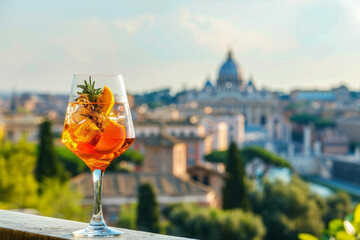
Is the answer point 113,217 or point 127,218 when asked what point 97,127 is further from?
point 113,217

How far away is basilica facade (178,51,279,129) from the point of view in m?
54.3

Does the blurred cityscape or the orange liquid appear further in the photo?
the blurred cityscape

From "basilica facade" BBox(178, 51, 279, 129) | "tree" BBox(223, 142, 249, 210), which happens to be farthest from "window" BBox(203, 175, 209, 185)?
"basilica facade" BBox(178, 51, 279, 129)

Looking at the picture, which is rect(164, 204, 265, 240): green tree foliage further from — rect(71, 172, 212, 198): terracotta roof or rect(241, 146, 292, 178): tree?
rect(241, 146, 292, 178): tree

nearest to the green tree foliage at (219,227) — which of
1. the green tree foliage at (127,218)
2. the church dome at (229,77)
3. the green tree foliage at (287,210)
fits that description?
the green tree foliage at (127,218)

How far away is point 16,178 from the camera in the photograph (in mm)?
8586

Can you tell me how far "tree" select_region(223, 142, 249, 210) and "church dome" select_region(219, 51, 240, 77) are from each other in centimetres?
4217

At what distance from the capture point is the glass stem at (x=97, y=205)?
72cm

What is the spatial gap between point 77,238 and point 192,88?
56.3 metres

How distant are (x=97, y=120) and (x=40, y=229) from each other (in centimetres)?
13

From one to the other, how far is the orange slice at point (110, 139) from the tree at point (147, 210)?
10.1 metres

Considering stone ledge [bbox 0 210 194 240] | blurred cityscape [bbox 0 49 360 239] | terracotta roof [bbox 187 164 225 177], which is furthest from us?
terracotta roof [bbox 187 164 225 177]

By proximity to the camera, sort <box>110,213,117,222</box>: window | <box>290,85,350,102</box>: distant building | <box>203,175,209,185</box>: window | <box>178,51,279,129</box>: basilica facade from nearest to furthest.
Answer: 1. <box>110,213,117,222</box>: window
2. <box>203,175,209,185</box>: window
3. <box>178,51,279,129</box>: basilica facade
4. <box>290,85,350,102</box>: distant building

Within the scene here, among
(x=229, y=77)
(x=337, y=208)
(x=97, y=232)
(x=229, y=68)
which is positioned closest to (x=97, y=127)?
(x=97, y=232)
